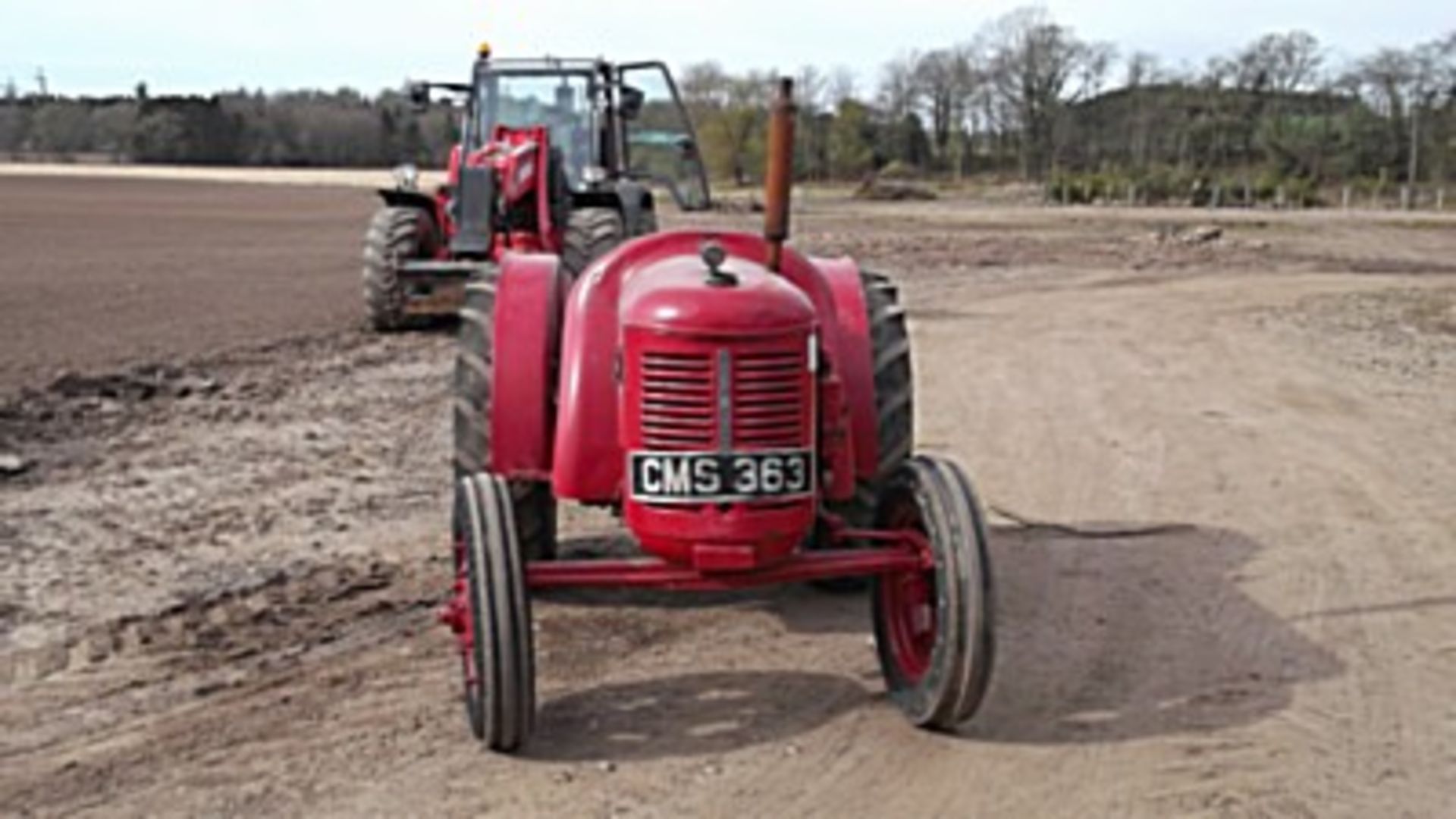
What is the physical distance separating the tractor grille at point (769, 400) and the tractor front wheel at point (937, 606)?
456 mm

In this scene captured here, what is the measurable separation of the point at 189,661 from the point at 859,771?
238cm

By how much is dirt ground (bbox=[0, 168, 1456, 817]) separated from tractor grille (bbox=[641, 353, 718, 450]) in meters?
0.91

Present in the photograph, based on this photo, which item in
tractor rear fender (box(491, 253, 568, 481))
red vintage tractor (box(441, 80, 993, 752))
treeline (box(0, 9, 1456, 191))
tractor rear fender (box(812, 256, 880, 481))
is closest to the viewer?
red vintage tractor (box(441, 80, 993, 752))

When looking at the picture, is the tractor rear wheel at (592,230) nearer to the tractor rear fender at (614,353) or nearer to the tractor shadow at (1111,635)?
the tractor shadow at (1111,635)

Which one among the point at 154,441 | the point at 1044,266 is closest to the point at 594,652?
the point at 154,441

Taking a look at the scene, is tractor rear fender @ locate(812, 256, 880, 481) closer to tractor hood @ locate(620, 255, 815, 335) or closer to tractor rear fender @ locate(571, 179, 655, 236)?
tractor hood @ locate(620, 255, 815, 335)

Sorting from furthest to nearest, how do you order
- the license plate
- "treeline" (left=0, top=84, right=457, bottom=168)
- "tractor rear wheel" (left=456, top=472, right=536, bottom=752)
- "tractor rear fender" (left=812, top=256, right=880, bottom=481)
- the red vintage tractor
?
"treeline" (left=0, top=84, right=457, bottom=168), "tractor rear fender" (left=812, top=256, right=880, bottom=481), the license plate, the red vintage tractor, "tractor rear wheel" (left=456, top=472, right=536, bottom=752)

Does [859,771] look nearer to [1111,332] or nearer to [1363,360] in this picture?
[1363,360]

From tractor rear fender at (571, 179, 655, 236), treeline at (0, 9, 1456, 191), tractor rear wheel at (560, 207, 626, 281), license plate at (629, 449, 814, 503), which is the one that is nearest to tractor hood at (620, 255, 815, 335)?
license plate at (629, 449, 814, 503)

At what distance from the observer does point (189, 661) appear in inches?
239

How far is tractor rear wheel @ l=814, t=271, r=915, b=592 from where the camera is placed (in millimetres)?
6633

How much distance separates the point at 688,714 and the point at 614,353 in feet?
3.94

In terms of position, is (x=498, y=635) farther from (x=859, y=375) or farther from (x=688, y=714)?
(x=859, y=375)

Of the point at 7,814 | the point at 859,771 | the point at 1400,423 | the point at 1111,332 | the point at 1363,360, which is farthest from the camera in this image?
the point at 1111,332
